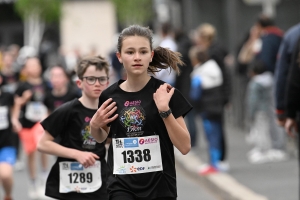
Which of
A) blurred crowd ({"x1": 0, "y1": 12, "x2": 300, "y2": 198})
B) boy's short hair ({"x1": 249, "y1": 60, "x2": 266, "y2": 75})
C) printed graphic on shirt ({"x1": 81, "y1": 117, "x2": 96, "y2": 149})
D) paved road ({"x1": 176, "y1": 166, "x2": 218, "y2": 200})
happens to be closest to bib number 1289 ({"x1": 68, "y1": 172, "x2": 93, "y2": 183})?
printed graphic on shirt ({"x1": 81, "y1": 117, "x2": 96, "y2": 149})

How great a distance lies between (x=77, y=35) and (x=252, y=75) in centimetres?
4311

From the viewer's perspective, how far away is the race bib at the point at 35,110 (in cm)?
1279

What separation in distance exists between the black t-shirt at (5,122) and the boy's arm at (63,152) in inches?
117

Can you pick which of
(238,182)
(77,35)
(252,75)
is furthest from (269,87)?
(77,35)

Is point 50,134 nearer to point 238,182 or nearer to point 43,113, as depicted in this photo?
point 238,182

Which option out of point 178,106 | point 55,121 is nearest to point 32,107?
point 55,121

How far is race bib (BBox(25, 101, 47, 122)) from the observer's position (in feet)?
42.0

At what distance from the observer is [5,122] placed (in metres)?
10.2

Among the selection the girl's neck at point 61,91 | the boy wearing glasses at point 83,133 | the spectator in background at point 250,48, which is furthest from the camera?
the spectator in background at point 250,48

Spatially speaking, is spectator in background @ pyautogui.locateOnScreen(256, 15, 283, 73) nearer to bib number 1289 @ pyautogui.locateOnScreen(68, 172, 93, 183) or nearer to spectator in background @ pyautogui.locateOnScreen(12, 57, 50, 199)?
spectator in background @ pyautogui.locateOnScreen(12, 57, 50, 199)

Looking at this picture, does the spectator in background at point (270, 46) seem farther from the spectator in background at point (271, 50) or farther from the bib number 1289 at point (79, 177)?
the bib number 1289 at point (79, 177)

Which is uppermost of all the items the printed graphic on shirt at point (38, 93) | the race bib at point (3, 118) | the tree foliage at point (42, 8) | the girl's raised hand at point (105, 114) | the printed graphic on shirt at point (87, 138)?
the tree foliage at point (42, 8)

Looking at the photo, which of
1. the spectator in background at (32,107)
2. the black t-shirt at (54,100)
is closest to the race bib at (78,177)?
the black t-shirt at (54,100)

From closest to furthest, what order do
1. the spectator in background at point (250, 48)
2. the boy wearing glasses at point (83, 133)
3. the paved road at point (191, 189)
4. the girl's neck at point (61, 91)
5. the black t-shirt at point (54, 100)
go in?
the boy wearing glasses at point (83, 133) → the paved road at point (191, 189) → the black t-shirt at point (54, 100) → the girl's neck at point (61, 91) → the spectator in background at point (250, 48)
